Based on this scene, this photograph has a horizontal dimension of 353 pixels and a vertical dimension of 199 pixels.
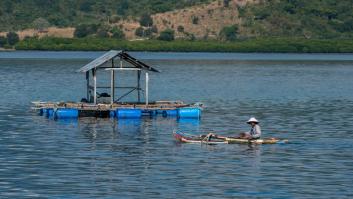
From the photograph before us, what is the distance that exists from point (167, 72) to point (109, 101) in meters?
77.8

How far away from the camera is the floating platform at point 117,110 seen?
78062 millimetres

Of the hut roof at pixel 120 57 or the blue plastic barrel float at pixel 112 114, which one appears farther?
the hut roof at pixel 120 57

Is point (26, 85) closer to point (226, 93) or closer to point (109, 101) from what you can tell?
point (226, 93)

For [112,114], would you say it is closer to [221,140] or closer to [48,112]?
[48,112]

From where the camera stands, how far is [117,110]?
78.3 metres

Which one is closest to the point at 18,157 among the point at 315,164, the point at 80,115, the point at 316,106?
the point at 315,164

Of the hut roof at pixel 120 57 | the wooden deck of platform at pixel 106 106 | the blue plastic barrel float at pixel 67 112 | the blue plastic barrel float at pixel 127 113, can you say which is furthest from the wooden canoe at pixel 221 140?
the hut roof at pixel 120 57

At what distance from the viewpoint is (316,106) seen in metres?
97.1

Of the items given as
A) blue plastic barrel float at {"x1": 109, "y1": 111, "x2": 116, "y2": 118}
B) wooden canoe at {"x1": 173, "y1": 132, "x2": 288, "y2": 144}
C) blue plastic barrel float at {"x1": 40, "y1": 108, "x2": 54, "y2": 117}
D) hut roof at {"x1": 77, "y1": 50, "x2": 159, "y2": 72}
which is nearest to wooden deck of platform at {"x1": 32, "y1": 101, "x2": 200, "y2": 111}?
blue plastic barrel float at {"x1": 40, "y1": 108, "x2": 54, "y2": 117}

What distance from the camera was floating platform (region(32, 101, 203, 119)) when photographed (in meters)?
78.1

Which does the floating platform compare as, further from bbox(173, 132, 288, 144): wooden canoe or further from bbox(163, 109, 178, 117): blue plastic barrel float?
bbox(173, 132, 288, 144): wooden canoe

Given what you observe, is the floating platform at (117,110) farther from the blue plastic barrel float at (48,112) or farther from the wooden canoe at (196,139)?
the wooden canoe at (196,139)

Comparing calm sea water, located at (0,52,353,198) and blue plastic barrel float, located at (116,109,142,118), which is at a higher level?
blue plastic barrel float, located at (116,109,142,118)

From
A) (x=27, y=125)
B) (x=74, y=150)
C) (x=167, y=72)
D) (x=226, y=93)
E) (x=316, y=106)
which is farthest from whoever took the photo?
(x=167, y=72)
